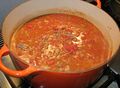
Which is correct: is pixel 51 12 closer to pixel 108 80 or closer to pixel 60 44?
pixel 60 44

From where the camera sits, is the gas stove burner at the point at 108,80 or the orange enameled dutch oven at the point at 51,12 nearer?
the orange enameled dutch oven at the point at 51,12

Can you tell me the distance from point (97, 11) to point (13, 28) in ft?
0.79

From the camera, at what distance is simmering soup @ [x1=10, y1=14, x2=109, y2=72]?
580 millimetres

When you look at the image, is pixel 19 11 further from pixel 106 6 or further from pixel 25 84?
pixel 106 6

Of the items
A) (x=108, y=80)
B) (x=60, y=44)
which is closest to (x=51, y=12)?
(x=60, y=44)

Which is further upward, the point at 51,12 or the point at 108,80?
the point at 51,12

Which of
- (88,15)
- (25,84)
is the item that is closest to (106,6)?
(88,15)

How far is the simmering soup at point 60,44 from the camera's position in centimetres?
58

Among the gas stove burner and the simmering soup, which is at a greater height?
the simmering soup

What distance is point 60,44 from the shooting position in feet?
2.05

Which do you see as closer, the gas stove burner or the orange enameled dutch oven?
→ the orange enameled dutch oven

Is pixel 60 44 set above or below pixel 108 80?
above

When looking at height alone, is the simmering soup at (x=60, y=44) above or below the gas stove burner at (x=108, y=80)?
above

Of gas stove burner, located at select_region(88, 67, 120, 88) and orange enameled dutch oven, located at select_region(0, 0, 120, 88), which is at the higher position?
orange enameled dutch oven, located at select_region(0, 0, 120, 88)
